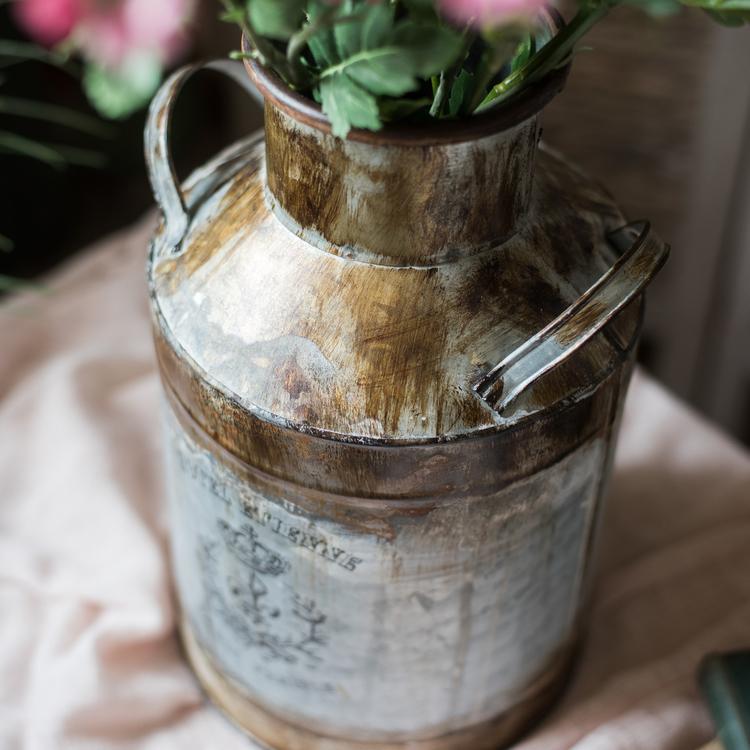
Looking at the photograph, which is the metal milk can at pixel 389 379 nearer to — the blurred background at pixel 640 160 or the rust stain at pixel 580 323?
the rust stain at pixel 580 323

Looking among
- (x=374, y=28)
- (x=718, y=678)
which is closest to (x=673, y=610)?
(x=718, y=678)

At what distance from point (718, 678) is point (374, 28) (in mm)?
567

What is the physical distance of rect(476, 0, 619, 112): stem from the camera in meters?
0.50

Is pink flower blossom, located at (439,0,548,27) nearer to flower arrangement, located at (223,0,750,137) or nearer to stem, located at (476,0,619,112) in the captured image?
flower arrangement, located at (223,0,750,137)

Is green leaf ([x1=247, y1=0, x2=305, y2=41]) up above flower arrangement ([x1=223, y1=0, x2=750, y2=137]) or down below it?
above

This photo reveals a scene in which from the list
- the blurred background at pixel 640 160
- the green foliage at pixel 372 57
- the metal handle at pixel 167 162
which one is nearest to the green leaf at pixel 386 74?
the green foliage at pixel 372 57

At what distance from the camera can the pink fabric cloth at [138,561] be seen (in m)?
0.83

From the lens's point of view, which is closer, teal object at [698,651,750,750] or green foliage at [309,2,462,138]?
green foliage at [309,2,462,138]

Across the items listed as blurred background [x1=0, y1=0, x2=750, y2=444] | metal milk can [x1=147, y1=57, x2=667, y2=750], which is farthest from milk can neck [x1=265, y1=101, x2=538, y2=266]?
blurred background [x1=0, y1=0, x2=750, y2=444]

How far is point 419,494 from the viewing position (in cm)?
61

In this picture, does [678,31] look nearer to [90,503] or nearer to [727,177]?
[727,177]

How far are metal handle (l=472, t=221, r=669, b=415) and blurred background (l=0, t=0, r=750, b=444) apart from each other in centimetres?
68

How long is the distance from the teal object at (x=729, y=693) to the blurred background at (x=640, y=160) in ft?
2.18

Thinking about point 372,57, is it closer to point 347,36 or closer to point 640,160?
point 347,36
